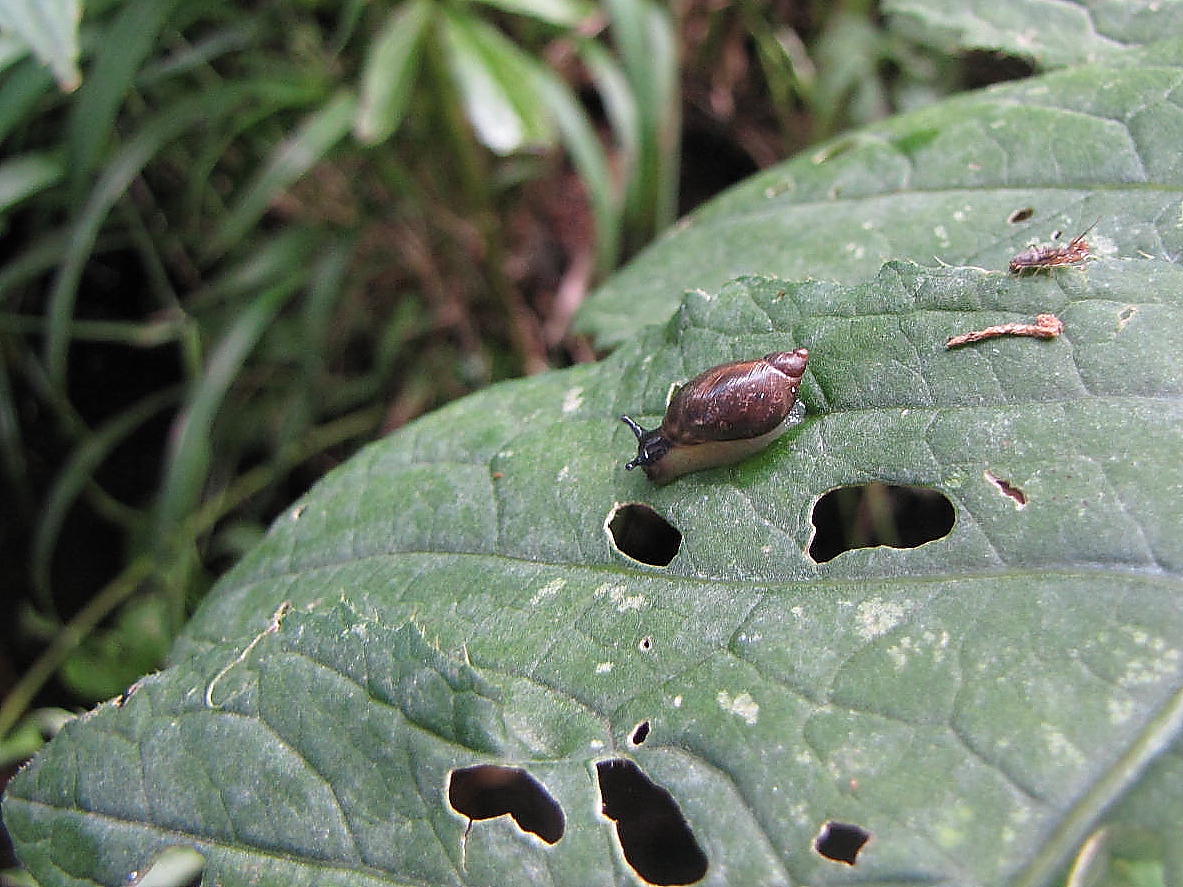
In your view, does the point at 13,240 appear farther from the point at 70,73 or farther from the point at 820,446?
the point at 820,446

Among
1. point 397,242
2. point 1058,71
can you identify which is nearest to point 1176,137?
point 1058,71

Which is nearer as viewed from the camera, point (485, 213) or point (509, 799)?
point (509, 799)

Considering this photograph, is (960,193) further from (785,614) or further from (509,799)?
(509,799)

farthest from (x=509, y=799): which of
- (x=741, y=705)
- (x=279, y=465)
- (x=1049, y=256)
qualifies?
(x=279, y=465)

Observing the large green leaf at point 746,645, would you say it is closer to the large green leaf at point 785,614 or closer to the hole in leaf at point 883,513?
the large green leaf at point 785,614

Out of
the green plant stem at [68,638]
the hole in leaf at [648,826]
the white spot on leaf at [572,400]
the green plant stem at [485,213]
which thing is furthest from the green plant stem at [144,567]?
the hole in leaf at [648,826]

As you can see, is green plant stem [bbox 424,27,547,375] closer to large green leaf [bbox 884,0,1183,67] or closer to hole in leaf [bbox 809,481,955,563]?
hole in leaf [bbox 809,481,955,563]
